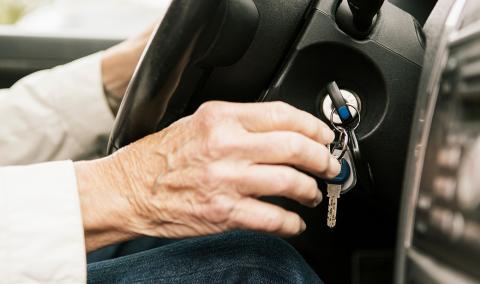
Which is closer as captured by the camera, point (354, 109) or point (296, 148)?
point (296, 148)

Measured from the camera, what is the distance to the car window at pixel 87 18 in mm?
1403

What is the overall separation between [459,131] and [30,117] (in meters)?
0.85

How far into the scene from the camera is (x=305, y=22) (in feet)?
1.91

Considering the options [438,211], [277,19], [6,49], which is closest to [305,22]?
[277,19]

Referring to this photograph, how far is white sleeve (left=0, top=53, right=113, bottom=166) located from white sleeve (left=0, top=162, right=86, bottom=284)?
1.57 ft

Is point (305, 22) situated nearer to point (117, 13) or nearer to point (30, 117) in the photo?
point (30, 117)

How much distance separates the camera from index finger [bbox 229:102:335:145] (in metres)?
0.48

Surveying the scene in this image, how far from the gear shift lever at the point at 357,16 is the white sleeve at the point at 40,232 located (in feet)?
1.09

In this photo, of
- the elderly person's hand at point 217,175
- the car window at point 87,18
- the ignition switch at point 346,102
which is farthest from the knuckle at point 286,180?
the car window at point 87,18

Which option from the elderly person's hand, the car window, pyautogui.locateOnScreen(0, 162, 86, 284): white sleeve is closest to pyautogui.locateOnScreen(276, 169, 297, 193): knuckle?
the elderly person's hand

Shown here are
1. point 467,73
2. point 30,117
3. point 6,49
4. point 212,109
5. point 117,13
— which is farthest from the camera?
point 117,13

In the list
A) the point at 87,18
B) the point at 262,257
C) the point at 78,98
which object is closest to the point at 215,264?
the point at 262,257

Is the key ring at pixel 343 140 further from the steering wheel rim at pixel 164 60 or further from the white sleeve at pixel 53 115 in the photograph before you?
the white sleeve at pixel 53 115

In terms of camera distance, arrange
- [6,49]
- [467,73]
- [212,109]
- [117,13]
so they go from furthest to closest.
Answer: [117,13] < [6,49] < [212,109] < [467,73]
